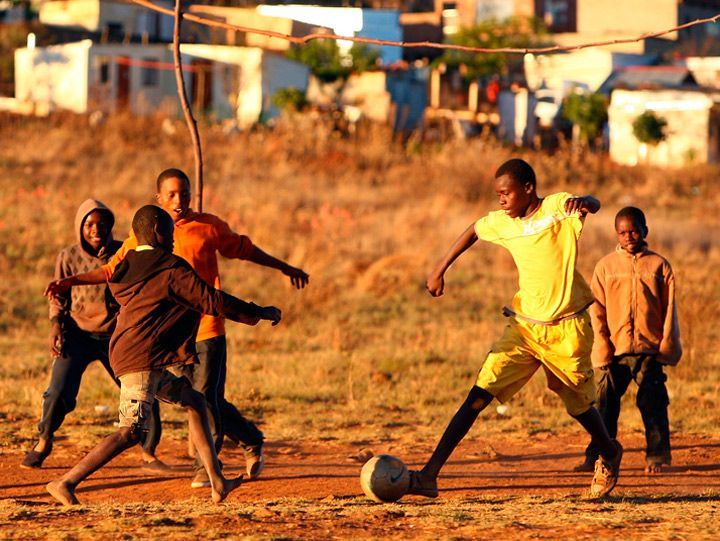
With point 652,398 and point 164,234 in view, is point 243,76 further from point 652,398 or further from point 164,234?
point 164,234

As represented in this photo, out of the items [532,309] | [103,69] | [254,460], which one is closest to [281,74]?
[103,69]

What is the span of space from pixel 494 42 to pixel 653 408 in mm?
40820

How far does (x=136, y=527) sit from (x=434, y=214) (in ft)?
60.4

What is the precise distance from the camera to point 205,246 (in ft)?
22.4

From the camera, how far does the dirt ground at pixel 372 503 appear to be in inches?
218

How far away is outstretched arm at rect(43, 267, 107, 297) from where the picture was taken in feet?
21.0

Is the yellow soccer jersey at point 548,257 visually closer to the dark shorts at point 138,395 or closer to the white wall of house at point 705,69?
the dark shorts at point 138,395

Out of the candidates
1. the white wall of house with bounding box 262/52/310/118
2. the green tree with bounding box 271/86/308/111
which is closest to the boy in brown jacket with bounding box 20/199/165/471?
the green tree with bounding box 271/86/308/111

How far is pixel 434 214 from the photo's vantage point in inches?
931

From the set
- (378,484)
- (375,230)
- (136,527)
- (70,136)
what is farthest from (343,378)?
(70,136)

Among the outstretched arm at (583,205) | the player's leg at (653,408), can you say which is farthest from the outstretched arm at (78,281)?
the player's leg at (653,408)

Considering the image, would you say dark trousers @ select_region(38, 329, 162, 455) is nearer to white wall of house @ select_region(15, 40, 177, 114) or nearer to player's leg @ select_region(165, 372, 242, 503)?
player's leg @ select_region(165, 372, 242, 503)

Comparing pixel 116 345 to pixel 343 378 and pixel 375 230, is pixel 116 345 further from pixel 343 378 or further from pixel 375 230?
pixel 375 230

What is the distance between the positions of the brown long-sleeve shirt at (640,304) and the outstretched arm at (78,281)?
3.04 meters
